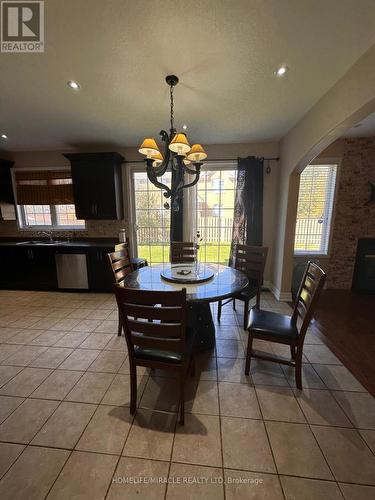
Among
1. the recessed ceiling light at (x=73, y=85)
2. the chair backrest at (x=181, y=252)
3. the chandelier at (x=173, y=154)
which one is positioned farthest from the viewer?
the chair backrest at (x=181, y=252)

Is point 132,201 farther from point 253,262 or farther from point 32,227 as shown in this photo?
point 253,262

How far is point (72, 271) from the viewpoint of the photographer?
3654 mm

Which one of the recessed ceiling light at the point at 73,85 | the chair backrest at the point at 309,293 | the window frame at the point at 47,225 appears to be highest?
the recessed ceiling light at the point at 73,85

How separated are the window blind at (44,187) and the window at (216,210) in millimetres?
2494

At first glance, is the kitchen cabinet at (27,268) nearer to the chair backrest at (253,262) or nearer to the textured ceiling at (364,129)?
the chair backrest at (253,262)

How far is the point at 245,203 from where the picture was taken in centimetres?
362

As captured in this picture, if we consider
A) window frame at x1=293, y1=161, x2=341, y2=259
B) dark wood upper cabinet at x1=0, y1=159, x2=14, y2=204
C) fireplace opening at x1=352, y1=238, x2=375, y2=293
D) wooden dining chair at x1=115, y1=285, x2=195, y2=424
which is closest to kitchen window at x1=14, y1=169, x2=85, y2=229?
dark wood upper cabinet at x1=0, y1=159, x2=14, y2=204

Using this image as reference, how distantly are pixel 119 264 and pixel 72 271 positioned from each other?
1.75 m

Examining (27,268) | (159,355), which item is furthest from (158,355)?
(27,268)

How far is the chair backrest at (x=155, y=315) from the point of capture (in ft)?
3.97

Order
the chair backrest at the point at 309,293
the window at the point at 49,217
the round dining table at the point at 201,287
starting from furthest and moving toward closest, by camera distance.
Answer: the window at the point at 49,217 < the round dining table at the point at 201,287 < the chair backrest at the point at 309,293

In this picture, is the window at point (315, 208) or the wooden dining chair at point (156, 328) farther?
the window at point (315, 208)

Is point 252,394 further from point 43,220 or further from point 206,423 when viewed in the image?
point 43,220

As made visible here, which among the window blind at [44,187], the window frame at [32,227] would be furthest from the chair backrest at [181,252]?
the window blind at [44,187]
